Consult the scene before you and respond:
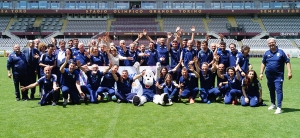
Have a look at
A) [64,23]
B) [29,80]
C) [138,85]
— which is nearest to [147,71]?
[138,85]

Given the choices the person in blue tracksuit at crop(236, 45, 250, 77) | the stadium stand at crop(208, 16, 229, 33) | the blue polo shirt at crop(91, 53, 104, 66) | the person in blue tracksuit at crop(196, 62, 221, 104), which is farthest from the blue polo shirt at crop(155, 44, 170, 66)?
the stadium stand at crop(208, 16, 229, 33)

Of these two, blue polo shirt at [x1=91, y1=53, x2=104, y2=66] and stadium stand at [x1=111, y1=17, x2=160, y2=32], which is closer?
blue polo shirt at [x1=91, y1=53, x2=104, y2=66]

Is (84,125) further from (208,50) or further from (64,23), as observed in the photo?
(64,23)

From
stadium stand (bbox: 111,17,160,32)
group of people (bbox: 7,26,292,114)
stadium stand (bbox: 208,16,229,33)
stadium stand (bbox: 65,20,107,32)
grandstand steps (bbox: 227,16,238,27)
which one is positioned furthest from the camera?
grandstand steps (bbox: 227,16,238,27)

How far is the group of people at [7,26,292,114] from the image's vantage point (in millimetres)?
7914

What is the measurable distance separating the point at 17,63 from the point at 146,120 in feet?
16.0

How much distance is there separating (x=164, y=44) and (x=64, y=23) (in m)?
43.9

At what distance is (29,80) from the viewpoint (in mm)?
8844

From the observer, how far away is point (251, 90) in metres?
7.93

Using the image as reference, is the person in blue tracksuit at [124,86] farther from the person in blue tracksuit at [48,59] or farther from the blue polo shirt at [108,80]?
the person in blue tracksuit at [48,59]

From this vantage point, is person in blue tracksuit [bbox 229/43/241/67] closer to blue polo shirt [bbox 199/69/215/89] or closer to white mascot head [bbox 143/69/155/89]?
blue polo shirt [bbox 199/69/215/89]

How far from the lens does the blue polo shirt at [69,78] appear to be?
8.05m

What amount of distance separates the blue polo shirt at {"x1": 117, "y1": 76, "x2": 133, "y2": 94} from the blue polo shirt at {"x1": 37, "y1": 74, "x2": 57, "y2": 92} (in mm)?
1898

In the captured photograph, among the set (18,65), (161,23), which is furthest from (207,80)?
(161,23)
